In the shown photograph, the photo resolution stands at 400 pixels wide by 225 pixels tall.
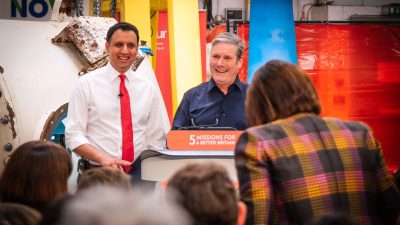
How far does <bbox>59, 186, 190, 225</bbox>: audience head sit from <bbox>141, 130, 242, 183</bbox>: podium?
178cm

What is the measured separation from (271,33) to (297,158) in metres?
5.15

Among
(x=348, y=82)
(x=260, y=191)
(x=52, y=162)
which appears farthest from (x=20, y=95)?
(x=348, y=82)

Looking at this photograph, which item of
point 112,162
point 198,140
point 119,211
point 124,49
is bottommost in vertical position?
point 112,162

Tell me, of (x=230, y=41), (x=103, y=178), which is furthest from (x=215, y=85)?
(x=103, y=178)

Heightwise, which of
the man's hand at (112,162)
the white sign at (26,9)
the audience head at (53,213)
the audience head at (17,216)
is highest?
the white sign at (26,9)

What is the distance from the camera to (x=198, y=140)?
2.88m

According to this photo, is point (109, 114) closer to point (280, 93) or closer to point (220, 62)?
point (220, 62)

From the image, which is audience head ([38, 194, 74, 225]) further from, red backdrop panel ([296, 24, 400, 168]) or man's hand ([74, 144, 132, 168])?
red backdrop panel ([296, 24, 400, 168])

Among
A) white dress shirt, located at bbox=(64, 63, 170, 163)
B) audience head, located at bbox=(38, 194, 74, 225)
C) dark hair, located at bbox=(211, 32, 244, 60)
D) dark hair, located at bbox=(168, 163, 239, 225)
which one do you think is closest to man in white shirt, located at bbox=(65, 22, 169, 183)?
white dress shirt, located at bbox=(64, 63, 170, 163)

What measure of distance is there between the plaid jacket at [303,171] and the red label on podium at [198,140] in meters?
0.73

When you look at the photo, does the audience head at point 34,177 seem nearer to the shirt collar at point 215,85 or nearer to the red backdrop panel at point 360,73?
the shirt collar at point 215,85

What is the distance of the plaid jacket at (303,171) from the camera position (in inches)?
82.1

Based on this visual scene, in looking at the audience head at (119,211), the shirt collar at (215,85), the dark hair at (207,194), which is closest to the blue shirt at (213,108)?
the shirt collar at (215,85)

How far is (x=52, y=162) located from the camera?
2062 millimetres
